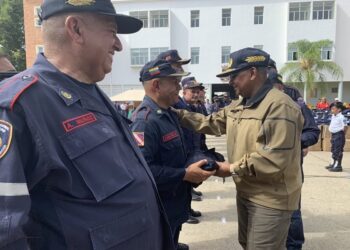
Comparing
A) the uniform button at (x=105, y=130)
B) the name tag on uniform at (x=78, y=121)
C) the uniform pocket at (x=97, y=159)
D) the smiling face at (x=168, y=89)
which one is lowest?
the uniform pocket at (x=97, y=159)

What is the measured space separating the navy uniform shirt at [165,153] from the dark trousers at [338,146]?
6516mm

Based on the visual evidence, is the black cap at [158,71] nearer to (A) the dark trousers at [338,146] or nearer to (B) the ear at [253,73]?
(B) the ear at [253,73]

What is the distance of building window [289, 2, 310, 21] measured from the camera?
29.4 meters

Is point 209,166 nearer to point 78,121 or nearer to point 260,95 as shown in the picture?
point 260,95

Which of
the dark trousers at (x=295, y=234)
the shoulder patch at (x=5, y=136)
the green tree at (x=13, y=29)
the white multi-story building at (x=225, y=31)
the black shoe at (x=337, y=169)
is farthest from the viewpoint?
the green tree at (x=13, y=29)

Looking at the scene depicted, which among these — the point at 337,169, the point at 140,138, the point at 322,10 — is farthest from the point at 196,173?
the point at 322,10

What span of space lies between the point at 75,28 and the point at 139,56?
100ft

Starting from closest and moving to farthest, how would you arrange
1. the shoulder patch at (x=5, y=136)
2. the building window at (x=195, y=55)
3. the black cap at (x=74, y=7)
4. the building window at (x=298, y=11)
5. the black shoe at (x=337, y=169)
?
1. the shoulder patch at (x=5, y=136)
2. the black cap at (x=74, y=7)
3. the black shoe at (x=337, y=169)
4. the building window at (x=298, y=11)
5. the building window at (x=195, y=55)

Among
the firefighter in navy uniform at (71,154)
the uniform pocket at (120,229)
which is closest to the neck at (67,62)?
the firefighter in navy uniform at (71,154)

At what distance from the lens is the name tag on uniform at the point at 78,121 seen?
4.16 ft

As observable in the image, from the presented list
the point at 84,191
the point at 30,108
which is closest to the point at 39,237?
the point at 84,191

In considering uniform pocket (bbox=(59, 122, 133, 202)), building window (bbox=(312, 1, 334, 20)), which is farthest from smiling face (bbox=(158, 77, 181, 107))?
building window (bbox=(312, 1, 334, 20))

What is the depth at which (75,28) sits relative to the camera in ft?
4.61

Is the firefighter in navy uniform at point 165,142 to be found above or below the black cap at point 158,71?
below
